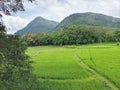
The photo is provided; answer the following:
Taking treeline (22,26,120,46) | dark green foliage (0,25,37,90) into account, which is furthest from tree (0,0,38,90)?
treeline (22,26,120,46)

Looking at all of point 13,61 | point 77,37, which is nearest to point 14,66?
point 13,61

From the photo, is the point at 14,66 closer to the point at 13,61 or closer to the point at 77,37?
the point at 13,61

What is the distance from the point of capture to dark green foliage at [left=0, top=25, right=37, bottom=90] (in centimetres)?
1738

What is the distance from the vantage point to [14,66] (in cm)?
1794

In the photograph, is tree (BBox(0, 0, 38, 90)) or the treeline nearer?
tree (BBox(0, 0, 38, 90))

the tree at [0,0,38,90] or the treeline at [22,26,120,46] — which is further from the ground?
the tree at [0,0,38,90]

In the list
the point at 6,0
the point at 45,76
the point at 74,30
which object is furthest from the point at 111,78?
the point at 74,30

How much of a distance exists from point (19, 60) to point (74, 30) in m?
130

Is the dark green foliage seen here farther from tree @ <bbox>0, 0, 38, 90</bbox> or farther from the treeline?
the treeline

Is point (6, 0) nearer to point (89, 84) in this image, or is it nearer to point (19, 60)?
point (19, 60)

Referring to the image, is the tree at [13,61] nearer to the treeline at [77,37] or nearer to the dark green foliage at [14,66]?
the dark green foliage at [14,66]

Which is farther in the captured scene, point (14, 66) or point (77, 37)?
point (77, 37)

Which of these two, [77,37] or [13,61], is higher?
[13,61]

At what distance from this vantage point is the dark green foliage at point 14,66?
57.0 ft
